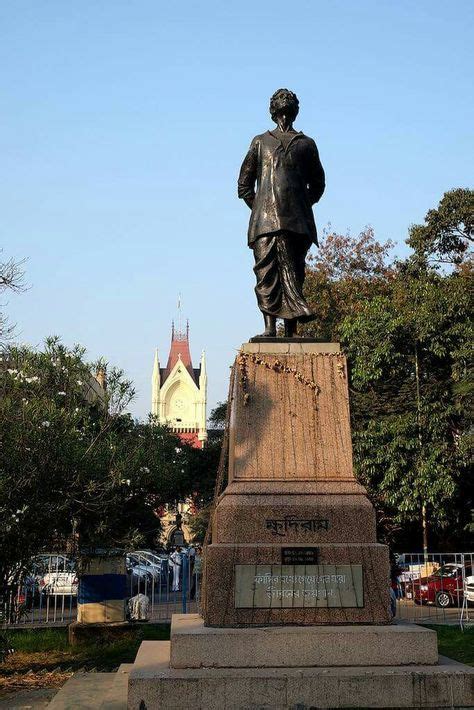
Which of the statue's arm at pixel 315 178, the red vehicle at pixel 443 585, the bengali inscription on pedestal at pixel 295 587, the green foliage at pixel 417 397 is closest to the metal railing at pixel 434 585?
the red vehicle at pixel 443 585

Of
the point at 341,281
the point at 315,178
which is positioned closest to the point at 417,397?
the point at 341,281

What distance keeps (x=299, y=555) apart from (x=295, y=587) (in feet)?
0.80

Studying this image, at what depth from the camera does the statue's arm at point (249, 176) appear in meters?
8.46

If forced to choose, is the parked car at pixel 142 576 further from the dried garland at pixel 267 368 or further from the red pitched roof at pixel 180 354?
the red pitched roof at pixel 180 354

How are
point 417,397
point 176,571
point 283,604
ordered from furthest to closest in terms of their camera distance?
point 417,397 → point 176,571 → point 283,604

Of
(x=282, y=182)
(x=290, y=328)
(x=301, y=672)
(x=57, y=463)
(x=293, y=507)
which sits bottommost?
(x=301, y=672)

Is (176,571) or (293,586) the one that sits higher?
(293,586)

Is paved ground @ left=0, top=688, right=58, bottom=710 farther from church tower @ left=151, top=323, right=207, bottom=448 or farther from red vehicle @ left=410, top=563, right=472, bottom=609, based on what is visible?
church tower @ left=151, top=323, right=207, bottom=448

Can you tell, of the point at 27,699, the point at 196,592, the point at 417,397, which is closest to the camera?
the point at 27,699

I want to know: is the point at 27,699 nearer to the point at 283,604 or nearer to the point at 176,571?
the point at 283,604

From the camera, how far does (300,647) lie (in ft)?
20.6

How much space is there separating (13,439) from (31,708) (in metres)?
3.37

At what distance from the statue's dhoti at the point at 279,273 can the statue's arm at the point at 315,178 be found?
1.84 feet

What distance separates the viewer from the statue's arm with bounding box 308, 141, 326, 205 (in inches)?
330
